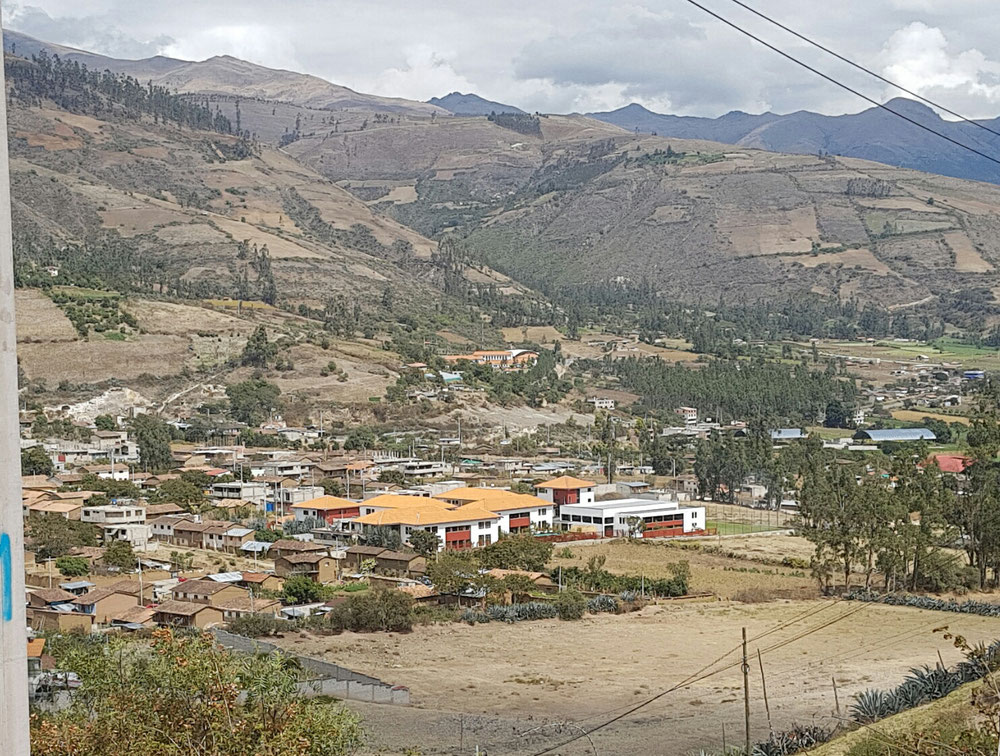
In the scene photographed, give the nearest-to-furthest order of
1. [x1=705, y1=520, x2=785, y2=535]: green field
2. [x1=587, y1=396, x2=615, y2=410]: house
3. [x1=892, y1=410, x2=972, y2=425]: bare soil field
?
[x1=705, y1=520, x2=785, y2=535]: green field
[x1=892, y1=410, x2=972, y2=425]: bare soil field
[x1=587, y1=396, x2=615, y2=410]: house

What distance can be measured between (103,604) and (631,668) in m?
12.7

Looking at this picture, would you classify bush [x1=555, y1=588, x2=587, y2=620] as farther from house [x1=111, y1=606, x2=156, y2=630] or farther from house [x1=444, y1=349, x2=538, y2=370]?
house [x1=444, y1=349, x2=538, y2=370]

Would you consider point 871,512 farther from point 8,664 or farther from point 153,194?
point 153,194

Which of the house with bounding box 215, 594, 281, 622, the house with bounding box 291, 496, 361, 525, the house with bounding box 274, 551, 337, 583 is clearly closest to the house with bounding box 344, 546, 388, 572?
the house with bounding box 274, 551, 337, 583

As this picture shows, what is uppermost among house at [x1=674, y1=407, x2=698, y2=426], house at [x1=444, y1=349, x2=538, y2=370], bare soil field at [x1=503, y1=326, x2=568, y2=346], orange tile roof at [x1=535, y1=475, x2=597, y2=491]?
bare soil field at [x1=503, y1=326, x2=568, y2=346]

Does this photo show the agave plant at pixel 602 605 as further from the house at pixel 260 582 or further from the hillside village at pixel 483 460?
the house at pixel 260 582

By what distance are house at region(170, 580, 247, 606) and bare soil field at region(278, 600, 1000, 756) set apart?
3.44 m

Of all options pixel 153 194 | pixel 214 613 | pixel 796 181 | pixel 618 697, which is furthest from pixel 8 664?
pixel 796 181

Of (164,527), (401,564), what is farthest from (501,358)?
(401,564)

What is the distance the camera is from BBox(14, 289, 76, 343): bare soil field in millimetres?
→ 71688

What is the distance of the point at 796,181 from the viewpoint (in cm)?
17338

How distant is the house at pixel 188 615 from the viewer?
91.6 ft

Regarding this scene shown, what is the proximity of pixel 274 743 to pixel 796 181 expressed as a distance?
172219mm

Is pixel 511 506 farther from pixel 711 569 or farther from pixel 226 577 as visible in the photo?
pixel 226 577
